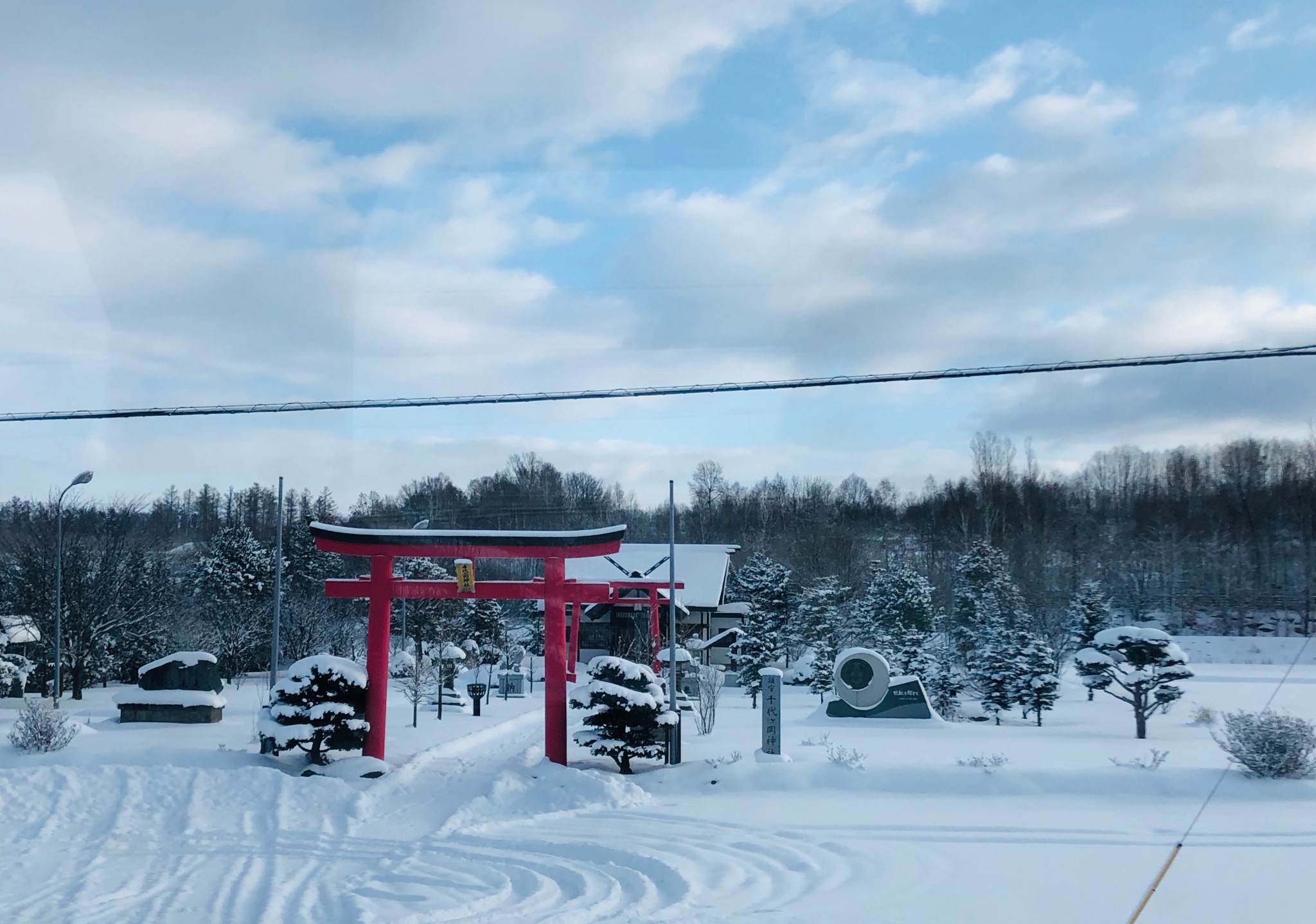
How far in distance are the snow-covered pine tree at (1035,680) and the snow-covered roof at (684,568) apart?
651 inches

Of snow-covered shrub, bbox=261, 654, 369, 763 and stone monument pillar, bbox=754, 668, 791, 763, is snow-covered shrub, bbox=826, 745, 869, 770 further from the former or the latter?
snow-covered shrub, bbox=261, 654, 369, 763

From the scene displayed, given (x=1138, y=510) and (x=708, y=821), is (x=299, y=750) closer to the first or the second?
(x=708, y=821)

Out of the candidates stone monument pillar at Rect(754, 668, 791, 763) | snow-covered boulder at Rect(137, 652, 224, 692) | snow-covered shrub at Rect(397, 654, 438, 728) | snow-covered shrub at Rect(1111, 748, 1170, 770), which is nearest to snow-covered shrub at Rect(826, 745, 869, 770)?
stone monument pillar at Rect(754, 668, 791, 763)

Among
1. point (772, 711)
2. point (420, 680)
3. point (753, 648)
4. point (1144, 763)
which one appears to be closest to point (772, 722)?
point (772, 711)

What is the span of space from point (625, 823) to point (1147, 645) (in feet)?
43.1

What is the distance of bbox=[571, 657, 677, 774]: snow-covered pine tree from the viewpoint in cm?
1350

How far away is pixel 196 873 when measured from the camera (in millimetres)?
8836

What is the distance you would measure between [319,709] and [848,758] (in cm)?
782

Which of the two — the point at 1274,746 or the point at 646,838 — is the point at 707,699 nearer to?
the point at 646,838

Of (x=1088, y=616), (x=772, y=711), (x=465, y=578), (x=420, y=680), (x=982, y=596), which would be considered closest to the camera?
(x=772, y=711)

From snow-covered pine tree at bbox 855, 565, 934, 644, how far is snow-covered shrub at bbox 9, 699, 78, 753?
25110 mm

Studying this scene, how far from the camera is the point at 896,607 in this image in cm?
3419

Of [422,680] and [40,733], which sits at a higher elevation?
[40,733]

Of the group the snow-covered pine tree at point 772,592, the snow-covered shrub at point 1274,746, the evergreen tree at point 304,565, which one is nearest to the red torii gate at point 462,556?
the snow-covered shrub at point 1274,746
